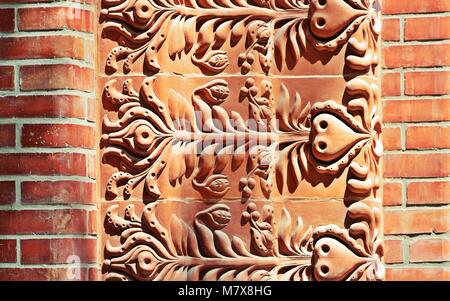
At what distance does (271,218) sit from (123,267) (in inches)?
18.0

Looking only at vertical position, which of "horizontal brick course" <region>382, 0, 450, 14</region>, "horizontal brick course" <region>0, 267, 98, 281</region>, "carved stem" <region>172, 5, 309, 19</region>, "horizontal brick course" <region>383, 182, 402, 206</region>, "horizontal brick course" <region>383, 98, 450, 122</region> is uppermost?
"horizontal brick course" <region>382, 0, 450, 14</region>

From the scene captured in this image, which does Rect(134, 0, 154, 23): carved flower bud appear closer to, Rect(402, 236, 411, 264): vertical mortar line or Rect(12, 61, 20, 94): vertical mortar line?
Rect(12, 61, 20, 94): vertical mortar line

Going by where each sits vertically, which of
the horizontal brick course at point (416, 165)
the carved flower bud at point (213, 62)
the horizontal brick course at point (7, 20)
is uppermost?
the horizontal brick course at point (7, 20)

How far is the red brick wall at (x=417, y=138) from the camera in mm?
2695

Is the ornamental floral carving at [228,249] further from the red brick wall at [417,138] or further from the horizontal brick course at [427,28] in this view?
the horizontal brick course at [427,28]

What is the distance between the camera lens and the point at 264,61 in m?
2.70

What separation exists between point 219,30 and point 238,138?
1.07ft

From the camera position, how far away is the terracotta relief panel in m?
2.65

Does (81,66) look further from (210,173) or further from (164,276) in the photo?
(164,276)

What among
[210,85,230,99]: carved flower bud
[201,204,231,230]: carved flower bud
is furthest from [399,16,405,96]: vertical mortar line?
[201,204,231,230]: carved flower bud

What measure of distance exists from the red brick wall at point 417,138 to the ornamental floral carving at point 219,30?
11 centimetres

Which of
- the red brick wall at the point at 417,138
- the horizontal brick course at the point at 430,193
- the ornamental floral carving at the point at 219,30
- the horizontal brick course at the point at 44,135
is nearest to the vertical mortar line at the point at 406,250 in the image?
the red brick wall at the point at 417,138

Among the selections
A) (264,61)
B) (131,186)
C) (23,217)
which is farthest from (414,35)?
(23,217)

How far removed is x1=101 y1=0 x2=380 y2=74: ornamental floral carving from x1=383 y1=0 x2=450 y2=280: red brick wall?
11cm
